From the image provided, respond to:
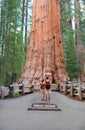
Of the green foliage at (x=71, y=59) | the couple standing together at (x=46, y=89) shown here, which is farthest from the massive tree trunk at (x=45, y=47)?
the green foliage at (x=71, y=59)

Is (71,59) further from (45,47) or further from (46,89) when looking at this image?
(46,89)

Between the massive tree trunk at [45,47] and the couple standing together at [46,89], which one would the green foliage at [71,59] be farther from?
the couple standing together at [46,89]

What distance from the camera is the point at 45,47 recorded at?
15719mm

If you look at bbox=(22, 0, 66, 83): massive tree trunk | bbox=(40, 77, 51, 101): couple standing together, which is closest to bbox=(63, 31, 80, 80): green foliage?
bbox=(22, 0, 66, 83): massive tree trunk

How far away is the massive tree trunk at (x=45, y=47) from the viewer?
15.5 meters

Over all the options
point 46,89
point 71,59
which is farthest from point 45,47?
point 71,59

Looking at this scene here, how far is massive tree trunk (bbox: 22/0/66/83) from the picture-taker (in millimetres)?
15453

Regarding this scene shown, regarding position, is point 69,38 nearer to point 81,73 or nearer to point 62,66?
point 81,73

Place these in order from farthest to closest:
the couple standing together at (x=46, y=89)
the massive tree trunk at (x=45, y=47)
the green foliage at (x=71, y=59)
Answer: the green foliage at (x=71, y=59) → the massive tree trunk at (x=45, y=47) → the couple standing together at (x=46, y=89)

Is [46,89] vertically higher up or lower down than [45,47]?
lower down

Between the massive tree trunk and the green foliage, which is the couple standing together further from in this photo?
the green foliage

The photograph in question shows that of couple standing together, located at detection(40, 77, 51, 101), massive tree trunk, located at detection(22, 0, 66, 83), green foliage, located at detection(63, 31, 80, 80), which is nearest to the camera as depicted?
couple standing together, located at detection(40, 77, 51, 101)

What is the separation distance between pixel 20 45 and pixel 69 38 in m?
4.15

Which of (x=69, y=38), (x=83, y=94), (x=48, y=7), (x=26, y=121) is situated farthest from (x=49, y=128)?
(x=69, y=38)
